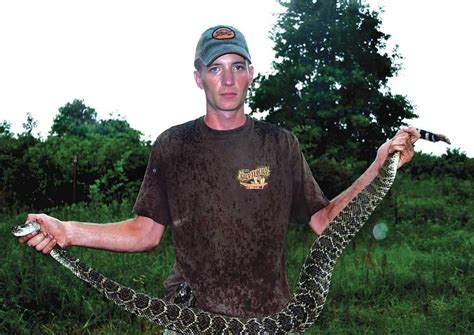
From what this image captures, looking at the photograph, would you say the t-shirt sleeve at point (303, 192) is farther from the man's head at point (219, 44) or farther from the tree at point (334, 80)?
the tree at point (334, 80)

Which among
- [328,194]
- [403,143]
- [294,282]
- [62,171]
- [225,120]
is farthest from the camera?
[328,194]

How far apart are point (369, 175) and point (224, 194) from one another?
4.13 feet

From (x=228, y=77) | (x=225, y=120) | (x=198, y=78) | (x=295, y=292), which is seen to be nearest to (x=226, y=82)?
(x=228, y=77)

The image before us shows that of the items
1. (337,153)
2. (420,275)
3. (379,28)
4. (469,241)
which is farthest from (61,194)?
(379,28)

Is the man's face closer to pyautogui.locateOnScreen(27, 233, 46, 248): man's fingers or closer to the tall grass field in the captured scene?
pyautogui.locateOnScreen(27, 233, 46, 248): man's fingers

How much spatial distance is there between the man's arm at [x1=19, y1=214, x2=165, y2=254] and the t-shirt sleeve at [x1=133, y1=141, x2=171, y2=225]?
117 mm

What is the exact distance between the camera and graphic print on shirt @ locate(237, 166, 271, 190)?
423 cm

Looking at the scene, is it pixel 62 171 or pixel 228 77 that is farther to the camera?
pixel 62 171

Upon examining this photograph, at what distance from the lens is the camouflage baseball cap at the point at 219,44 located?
168 inches

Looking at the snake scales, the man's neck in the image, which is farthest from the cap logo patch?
the snake scales

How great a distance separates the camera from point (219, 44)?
431 cm

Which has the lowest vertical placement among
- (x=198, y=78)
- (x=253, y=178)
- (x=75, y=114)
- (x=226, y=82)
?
(x=253, y=178)

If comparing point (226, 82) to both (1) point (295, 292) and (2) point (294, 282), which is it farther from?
(2) point (294, 282)

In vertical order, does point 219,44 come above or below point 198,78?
above
